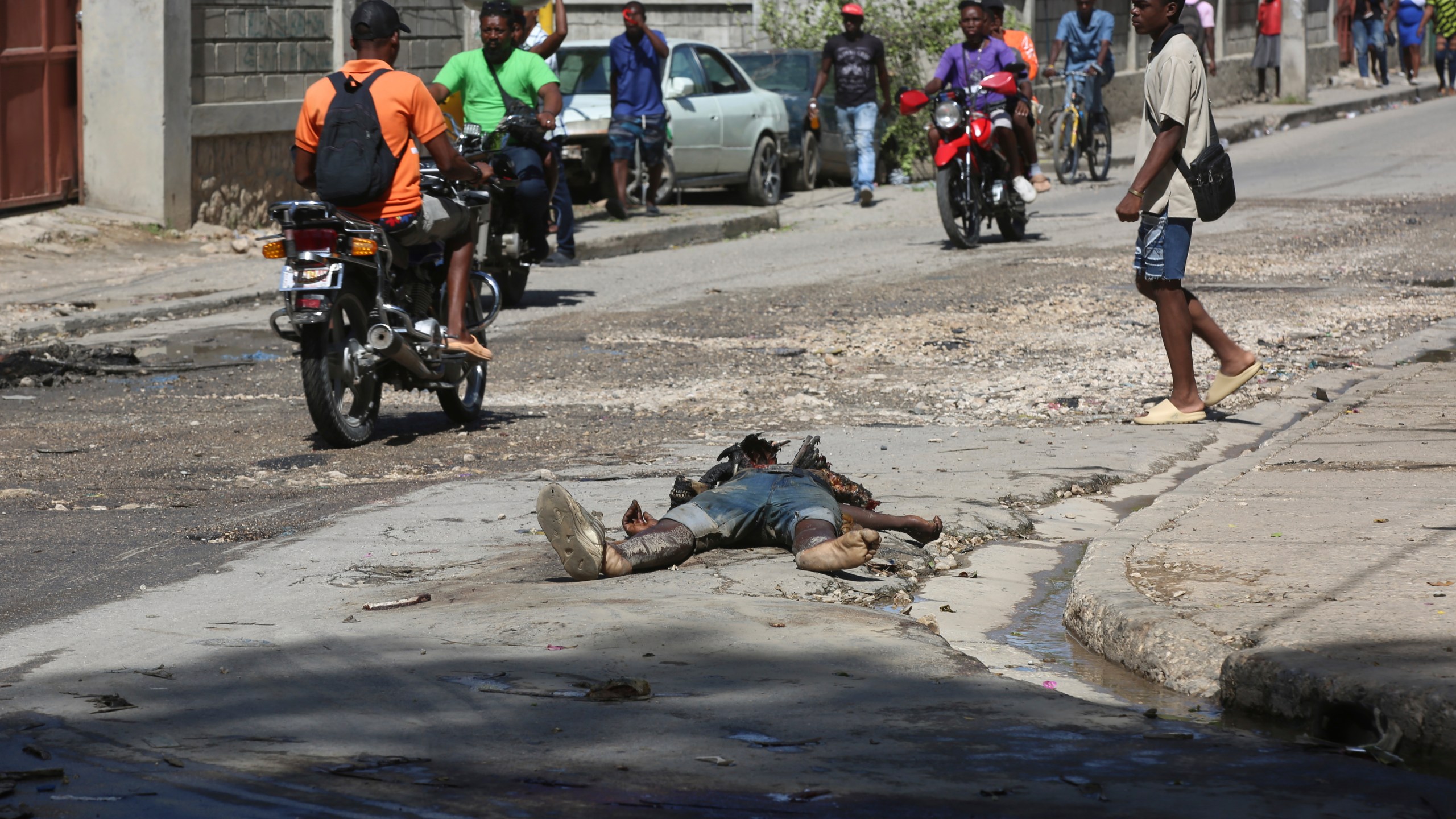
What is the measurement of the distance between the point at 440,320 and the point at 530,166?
10.3 ft

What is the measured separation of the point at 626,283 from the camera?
13.0m

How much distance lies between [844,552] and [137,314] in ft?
25.6

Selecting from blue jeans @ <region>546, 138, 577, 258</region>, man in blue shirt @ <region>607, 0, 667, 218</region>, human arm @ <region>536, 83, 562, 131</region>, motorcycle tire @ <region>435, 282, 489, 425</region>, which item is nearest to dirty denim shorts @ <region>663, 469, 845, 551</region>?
motorcycle tire @ <region>435, 282, 489, 425</region>

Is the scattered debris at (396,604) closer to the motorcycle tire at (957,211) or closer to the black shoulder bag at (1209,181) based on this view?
the black shoulder bag at (1209,181)

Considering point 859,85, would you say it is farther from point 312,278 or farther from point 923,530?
point 923,530

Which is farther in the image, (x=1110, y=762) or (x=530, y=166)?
(x=530, y=166)

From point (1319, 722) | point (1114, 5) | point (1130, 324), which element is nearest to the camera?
point (1319, 722)

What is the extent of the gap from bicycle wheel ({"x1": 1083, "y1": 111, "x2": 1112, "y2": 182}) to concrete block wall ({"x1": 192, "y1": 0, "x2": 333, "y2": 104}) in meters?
8.90

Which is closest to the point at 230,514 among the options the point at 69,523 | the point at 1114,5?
the point at 69,523

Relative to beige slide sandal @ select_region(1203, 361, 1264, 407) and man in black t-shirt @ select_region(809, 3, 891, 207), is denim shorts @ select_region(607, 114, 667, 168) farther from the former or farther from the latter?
beige slide sandal @ select_region(1203, 361, 1264, 407)

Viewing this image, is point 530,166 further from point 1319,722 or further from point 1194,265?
point 1319,722

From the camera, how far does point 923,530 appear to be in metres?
5.20

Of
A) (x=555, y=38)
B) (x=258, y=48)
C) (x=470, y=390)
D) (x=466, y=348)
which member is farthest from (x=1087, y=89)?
(x=466, y=348)

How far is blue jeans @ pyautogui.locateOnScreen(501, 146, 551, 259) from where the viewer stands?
1058 centimetres
